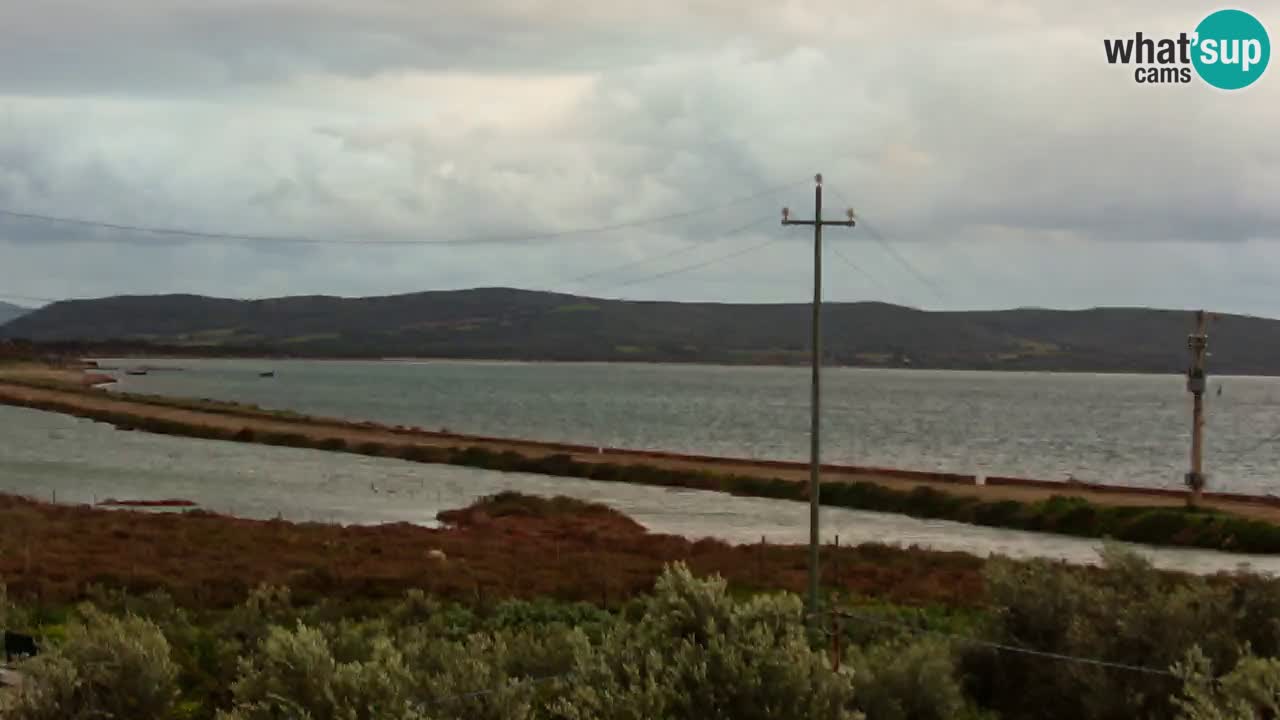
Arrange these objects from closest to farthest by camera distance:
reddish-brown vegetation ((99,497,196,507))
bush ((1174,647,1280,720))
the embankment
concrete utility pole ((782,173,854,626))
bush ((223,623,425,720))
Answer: bush ((1174,647,1280,720)) < bush ((223,623,425,720)) < concrete utility pole ((782,173,854,626)) < the embankment < reddish-brown vegetation ((99,497,196,507))

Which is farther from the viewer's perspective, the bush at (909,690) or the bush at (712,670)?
the bush at (909,690)

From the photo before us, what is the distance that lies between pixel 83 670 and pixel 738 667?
732 centimetres

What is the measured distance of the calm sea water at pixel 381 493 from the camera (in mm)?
55156

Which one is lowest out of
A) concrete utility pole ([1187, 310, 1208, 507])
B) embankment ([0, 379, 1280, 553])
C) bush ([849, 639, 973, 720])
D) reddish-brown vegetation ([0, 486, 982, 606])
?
embankment ([0, 379, 1280, 553])

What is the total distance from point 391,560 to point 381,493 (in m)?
31.8

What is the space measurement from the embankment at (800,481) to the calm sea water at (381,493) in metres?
1.89

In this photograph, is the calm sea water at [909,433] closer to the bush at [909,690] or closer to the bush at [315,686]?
the bush at [909,690]

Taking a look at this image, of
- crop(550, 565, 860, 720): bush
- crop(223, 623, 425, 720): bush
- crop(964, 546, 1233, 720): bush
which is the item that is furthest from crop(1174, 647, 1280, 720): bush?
crop(223, 623, 425, 720): bush

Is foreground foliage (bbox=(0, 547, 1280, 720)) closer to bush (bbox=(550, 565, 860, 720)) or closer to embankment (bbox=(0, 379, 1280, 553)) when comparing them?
bush (bbox=(550, 565, 860, 720))

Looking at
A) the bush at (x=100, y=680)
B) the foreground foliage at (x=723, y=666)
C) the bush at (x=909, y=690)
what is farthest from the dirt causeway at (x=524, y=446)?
the bush at (x=100, y=680)

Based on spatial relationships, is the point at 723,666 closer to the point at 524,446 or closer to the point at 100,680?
the point at 100,680

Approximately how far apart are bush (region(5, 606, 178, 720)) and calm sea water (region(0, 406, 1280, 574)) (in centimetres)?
3573

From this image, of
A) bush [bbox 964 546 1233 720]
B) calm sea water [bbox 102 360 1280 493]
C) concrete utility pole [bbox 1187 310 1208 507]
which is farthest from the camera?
calm sea water [bbox 102 360 1280 493]

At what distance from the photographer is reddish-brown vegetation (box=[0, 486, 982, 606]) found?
32.9m
